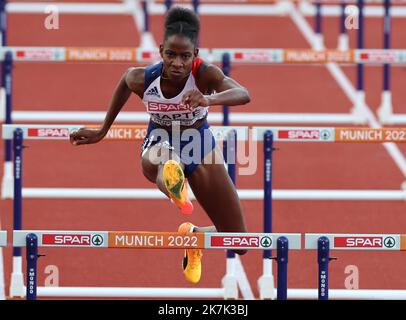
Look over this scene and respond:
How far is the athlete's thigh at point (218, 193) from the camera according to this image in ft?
31.2

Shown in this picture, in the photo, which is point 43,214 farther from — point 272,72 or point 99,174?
point 272,72

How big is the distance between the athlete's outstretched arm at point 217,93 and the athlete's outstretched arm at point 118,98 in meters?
0.45

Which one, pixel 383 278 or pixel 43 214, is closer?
pixel 383 278

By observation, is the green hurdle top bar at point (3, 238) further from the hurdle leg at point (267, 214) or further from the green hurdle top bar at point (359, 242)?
the hurdle leg at point (267, 214)

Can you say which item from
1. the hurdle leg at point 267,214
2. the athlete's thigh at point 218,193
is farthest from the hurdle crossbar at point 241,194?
the athlete's thigh at point 218,193

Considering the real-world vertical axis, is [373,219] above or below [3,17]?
below

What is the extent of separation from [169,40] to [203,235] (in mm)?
1249

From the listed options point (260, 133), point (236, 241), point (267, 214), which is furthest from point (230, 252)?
point (236, 241)

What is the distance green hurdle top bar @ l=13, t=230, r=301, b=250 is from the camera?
8805 mm

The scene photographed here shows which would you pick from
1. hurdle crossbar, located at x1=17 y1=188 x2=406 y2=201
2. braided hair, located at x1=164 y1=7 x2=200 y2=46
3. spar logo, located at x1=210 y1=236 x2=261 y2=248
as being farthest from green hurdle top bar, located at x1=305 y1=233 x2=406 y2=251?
hurdle crossbar, located at x1=17 y1=188 x2=406 y2=201

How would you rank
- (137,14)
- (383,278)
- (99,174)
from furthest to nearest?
(137,14) < (99,174) < (383,278)

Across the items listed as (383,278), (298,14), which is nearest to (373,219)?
(383,278)

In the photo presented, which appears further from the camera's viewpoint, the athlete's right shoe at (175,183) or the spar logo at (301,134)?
the spar logo at (301,134)

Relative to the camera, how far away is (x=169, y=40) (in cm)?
890
